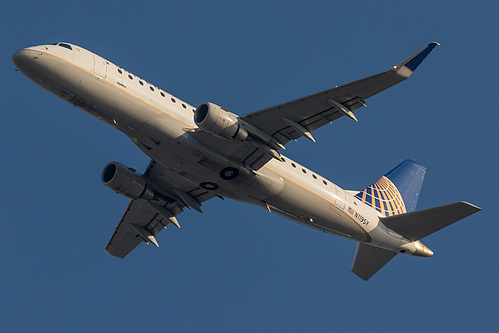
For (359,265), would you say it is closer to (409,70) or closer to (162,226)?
(162,226)

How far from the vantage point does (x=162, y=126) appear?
38.4m

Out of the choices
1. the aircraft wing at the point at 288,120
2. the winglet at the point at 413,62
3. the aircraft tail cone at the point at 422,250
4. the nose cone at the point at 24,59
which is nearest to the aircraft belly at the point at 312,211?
the aircraft wing at the point at 288,120

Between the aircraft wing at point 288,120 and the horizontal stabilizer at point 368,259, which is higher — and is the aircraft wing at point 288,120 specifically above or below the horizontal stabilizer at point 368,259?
above

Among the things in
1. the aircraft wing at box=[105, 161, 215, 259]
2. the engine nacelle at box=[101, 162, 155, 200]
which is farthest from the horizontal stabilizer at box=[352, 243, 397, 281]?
the engine nacelle at box=[101, 162, 155, 200]

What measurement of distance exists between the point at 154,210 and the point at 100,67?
511 inches

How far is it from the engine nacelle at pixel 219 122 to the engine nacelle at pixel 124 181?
8748 mm

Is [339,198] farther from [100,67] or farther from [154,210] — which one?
[100,67]

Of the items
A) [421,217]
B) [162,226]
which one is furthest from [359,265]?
[162,226]

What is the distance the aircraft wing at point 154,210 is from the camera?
45.7 meters

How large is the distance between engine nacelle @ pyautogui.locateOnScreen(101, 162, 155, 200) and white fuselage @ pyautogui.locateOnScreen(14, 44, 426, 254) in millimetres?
5187

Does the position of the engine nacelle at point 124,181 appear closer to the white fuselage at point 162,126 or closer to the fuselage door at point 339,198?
the white fuselage at point 162,126

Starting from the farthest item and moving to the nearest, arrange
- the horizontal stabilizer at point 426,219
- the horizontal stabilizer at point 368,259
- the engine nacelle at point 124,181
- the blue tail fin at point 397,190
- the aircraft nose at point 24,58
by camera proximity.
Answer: the horizontal stabilizer at point 368,259
the blue tail fin at point 397,190
the engine nacelle at point 124,181
the horizontal stabilizer at point 426,219
the aircraft nose at point 24,58

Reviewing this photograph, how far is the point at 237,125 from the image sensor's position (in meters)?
38.0

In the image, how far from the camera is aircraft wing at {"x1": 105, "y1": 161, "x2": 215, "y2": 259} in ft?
150
